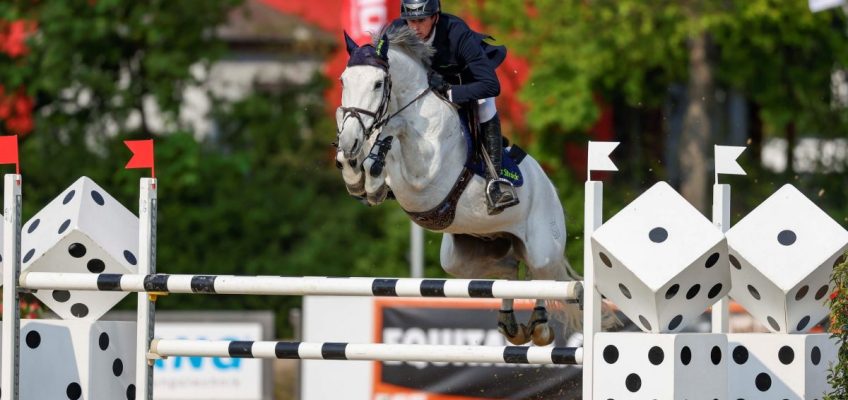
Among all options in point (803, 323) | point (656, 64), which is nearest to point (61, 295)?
point (803, 323)

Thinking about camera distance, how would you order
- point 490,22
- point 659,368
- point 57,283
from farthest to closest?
point 490,22 → point 57,283 → point 659,368

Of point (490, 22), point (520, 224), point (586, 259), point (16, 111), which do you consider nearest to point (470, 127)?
point (520, 224)

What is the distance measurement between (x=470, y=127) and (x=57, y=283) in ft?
6.13

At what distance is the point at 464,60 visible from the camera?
6.25 meters

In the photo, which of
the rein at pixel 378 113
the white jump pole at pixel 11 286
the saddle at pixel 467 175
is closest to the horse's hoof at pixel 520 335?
→ the saddle at pixel 467 175

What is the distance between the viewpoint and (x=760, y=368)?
5.59 m

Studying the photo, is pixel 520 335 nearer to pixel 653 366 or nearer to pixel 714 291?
pixel 714 291

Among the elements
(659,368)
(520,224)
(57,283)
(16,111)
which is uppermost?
(16,111)

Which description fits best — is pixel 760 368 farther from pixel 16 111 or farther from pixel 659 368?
pixel 16 111

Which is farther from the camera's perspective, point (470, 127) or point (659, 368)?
point (470, 127)

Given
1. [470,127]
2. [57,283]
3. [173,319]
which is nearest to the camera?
[57,283]

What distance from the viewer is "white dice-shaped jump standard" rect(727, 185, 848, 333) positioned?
548 centimetres

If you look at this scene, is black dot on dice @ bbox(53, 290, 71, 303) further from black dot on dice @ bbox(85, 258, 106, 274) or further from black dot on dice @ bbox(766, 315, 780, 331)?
black dot on dice @ bbox(766, 315, 780, 331)

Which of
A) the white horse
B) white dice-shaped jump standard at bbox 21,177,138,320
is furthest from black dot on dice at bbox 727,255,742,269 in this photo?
white dice-shaped jump standard at bbox 21,177,138,320
